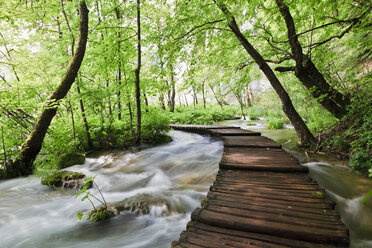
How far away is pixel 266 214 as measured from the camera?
221cm

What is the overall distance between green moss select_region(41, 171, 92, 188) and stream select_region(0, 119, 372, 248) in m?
0.16

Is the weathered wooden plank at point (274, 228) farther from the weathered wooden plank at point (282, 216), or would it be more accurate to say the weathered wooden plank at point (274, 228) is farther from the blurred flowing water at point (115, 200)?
the blurred flowing water at point (115, 200)

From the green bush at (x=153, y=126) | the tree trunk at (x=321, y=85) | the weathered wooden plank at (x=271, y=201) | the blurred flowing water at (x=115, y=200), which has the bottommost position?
the blurred flowing water at (x=115, y=200)

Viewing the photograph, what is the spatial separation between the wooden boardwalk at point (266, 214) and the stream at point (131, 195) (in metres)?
0.94

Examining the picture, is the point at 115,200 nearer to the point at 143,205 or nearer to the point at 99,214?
the point at 99,214

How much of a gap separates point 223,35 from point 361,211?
5.45 m

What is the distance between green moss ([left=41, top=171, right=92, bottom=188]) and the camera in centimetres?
458

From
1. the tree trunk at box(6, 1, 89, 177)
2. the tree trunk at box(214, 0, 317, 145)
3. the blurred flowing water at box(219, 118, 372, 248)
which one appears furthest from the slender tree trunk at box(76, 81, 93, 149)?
the blurred flowing water at box(219, 118, 372, 248)

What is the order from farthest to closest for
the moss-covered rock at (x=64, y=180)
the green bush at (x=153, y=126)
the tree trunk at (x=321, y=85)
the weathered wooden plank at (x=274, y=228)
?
the green bush at (x=153, y=126) < the tree trunk at (x=321, y=85) < the moss-covered rock at (x=64, y=180) < the weathered wooden plank at (x=274, y=228)

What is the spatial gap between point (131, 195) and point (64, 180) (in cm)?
207

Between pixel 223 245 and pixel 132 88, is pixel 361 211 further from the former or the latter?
pixel 132 88

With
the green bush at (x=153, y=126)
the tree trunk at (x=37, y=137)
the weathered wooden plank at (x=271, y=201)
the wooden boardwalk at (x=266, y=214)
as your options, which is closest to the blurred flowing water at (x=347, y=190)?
the weathered wooden plank at (x=271, y=201)

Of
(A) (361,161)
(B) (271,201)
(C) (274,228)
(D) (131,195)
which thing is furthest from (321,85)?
(D) (131,195)

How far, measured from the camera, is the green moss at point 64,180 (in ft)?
15.0
